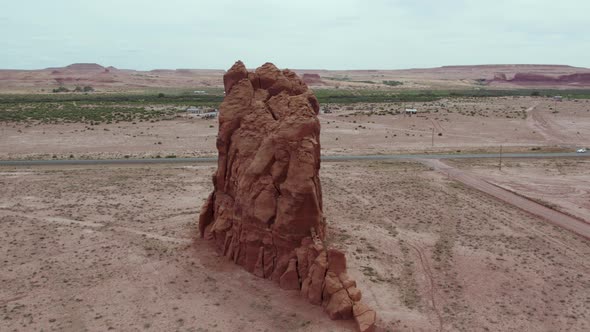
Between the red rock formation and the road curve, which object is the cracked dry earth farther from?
the road curve

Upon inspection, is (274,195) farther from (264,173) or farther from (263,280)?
(263,280)

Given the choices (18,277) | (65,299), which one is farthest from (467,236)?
(18,277)

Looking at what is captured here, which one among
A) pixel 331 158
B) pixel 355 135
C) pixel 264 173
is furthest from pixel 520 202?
pixel 355 135

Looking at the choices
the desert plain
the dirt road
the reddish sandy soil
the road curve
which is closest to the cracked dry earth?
the desert plain

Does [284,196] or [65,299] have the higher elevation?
[284,196]

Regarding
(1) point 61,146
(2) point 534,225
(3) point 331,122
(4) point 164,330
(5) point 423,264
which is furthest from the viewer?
(3) point 331,122

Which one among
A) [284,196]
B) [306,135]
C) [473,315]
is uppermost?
[306,135]

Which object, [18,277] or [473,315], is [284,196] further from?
A: [18,277]

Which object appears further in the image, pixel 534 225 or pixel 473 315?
pixel 534 225
